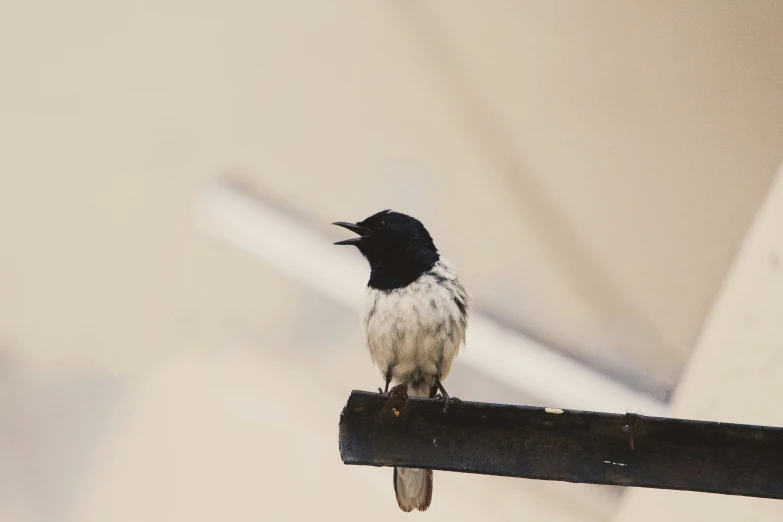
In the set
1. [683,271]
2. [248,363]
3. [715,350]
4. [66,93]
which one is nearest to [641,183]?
[683,271]

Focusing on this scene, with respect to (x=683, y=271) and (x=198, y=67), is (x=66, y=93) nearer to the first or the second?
(x=198, y=67)

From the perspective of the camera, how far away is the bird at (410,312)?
9.91 feet

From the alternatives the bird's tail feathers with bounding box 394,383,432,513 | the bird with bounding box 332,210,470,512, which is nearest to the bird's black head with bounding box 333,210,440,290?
the bird with bounding box 332,210,470,512

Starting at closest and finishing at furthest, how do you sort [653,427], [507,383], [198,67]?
[653,427], [198,67], [507,383]

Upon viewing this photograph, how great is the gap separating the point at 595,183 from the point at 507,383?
44.3 inches

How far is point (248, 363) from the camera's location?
4594 mm

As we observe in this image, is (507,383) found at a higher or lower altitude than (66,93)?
lower

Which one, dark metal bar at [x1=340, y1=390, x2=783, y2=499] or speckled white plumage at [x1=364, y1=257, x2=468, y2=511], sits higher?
speckled white plumage at [x1=364, y1=257, x2=468, y2=511]

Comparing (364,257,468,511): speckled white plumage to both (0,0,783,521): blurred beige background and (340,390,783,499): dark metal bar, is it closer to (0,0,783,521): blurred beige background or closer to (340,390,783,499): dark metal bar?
(340,390,783,499): dark metal bar

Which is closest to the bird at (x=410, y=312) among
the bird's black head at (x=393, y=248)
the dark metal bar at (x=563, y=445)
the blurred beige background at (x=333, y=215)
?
the bird's black head at (x=393, y=248)

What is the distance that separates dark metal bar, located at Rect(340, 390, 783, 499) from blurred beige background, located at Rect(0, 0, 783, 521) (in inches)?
46.1

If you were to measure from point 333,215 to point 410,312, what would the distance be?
139 centimetres

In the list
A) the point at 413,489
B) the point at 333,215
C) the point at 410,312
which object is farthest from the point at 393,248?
the point at 333,215

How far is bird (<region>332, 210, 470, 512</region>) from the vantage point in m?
3.02
